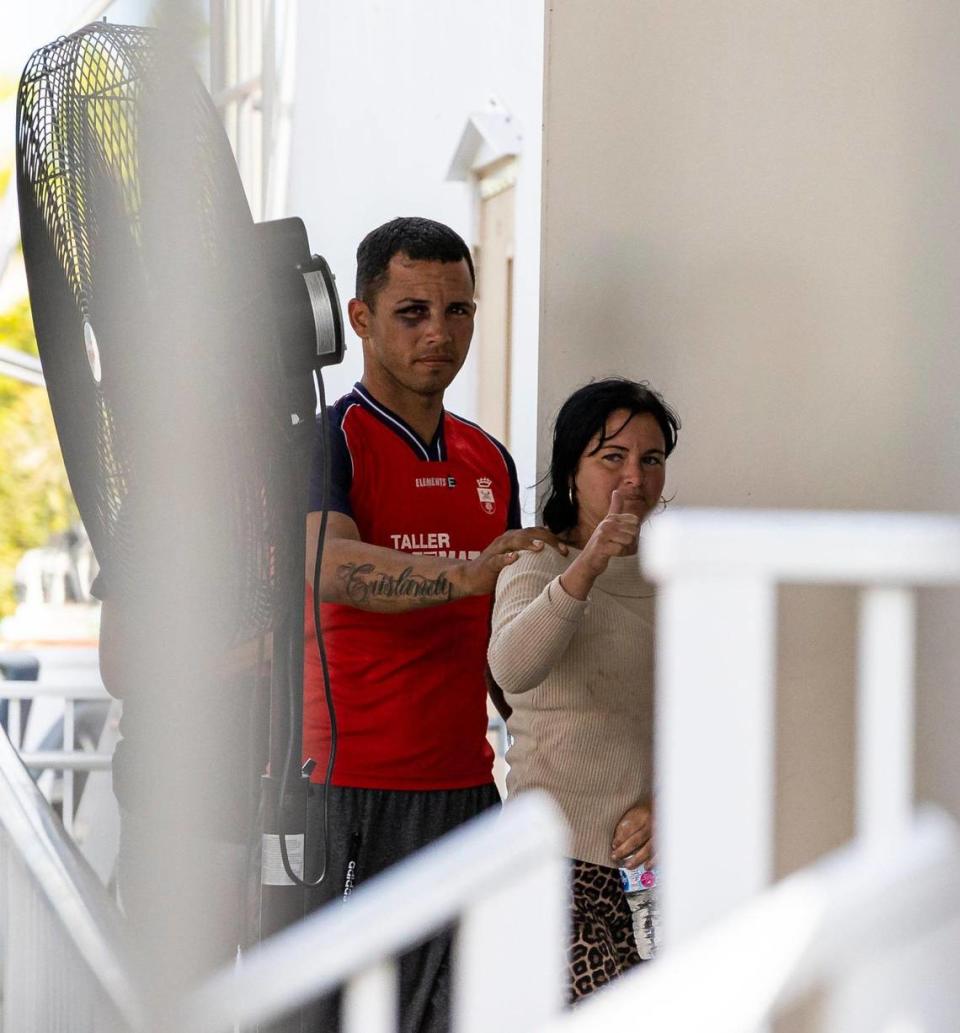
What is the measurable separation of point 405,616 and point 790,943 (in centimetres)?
140

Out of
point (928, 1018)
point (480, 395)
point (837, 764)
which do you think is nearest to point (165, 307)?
point (928, 1018)

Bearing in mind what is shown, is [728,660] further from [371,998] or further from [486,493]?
[486,493]

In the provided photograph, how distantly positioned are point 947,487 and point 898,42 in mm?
632

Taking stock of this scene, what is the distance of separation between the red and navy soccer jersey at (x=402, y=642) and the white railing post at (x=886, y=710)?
45.3 inches

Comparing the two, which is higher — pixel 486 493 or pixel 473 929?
pixel 486 493

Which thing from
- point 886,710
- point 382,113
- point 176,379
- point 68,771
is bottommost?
point 68,771

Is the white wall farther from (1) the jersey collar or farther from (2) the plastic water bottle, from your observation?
(2) the plastic water bottle

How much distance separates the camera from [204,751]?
22.2 inches

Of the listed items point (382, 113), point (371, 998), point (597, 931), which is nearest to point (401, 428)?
point (597, 931)

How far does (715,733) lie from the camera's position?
0.80m

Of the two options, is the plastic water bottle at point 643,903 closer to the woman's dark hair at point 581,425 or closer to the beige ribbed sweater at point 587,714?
the beige ribbed sweater at point 587,714

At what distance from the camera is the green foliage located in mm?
11867

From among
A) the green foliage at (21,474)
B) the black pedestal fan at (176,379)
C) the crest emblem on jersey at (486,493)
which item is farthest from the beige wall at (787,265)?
the green foliage at (21,474)

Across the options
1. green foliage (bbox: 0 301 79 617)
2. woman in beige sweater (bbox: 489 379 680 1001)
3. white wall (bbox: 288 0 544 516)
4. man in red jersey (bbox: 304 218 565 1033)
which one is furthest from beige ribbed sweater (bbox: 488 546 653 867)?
green foliage (bbox: 0 301 79 617)
